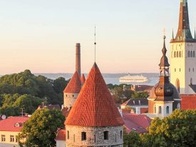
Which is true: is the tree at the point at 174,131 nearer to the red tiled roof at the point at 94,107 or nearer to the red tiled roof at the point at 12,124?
the red tiled roof at the point at 94,107

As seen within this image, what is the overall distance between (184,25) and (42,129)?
7118 cm

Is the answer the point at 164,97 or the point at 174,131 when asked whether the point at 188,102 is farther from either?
the point at 174,131

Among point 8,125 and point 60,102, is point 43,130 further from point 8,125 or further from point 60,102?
point 60,102

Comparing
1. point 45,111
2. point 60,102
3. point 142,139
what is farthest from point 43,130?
point 60,102

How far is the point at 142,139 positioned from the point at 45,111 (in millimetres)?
11810

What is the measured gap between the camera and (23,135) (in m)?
53.2

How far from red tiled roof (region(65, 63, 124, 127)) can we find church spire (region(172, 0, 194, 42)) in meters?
89.1

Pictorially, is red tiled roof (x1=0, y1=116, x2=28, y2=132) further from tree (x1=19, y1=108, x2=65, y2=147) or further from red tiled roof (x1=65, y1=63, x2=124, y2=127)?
red tiled roof (x1=65, y1=63, x2=124, y2=127)

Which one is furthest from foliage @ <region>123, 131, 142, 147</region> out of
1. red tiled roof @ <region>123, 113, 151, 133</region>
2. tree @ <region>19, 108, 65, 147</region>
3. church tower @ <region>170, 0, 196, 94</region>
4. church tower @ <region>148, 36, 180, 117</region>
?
church tower @ <region>170, 0, 196, 94</region>

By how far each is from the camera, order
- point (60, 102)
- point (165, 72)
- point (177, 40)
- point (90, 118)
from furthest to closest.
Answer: point (177, 40)
point (60, 102)
point (165, 72)
point (90, 118)

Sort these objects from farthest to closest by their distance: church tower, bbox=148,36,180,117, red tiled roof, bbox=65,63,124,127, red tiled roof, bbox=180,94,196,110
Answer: red tiled roof, bbox=180,94,196,110 → church tower, bbox=148,36,180,117 → red tiled roof, bbox=65,63,124,127

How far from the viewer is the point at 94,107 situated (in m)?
30.2

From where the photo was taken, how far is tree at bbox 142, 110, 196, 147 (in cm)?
4678

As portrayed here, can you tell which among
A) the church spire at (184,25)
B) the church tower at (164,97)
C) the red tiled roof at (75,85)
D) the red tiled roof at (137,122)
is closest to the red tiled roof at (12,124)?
the red tiled roof at (75,85)
